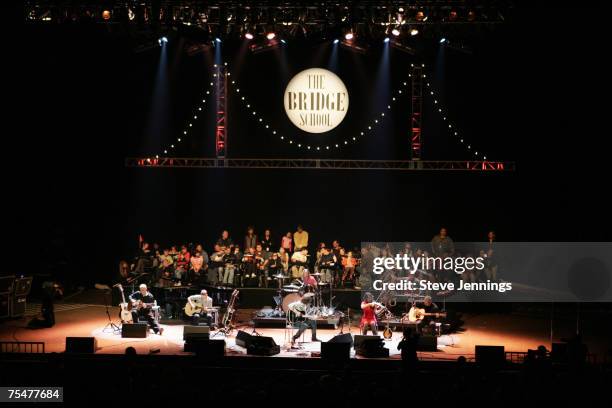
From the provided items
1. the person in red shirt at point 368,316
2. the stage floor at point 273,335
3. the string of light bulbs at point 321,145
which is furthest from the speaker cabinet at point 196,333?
the string of light bulbs at point 321,145

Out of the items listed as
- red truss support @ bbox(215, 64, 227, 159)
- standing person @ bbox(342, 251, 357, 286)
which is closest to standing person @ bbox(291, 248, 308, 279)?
standing person @ bbox(342, 251, 357, 286)

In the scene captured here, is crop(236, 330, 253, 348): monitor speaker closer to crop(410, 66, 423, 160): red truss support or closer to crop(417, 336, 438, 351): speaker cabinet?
crop(417, 336, 438, 351): speaker cabinet

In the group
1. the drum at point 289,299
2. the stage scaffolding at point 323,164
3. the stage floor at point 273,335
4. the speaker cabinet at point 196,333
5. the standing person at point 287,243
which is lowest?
the stage floor at point 273,335

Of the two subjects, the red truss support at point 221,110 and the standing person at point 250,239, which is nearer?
the standing person at point 250,239

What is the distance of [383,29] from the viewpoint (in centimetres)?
1780

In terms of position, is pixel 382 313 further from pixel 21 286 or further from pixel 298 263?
pixel 21 286

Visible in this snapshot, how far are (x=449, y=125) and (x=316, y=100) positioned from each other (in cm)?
432

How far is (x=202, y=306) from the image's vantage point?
51.8ft

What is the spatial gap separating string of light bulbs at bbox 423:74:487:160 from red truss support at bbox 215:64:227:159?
21.0 ft

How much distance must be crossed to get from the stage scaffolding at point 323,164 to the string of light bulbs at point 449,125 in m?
0.46

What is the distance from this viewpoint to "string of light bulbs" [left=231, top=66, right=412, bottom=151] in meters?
21.0

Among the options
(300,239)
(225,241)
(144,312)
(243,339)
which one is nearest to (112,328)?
(144,312)

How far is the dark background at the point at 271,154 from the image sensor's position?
19.8 meters

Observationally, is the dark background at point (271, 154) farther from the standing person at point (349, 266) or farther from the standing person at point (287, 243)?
the standing person at point (349, 266)
